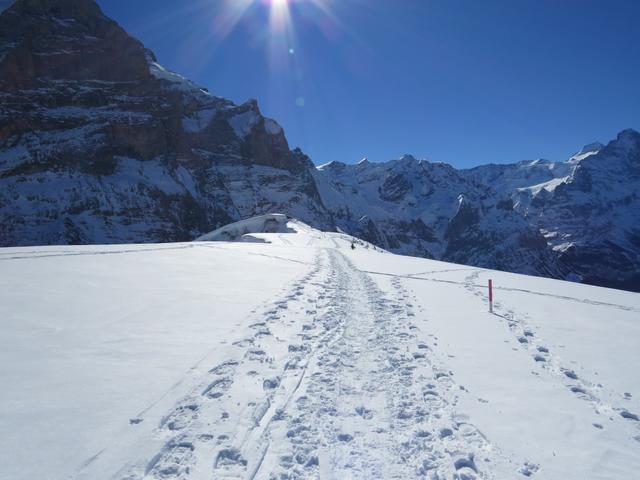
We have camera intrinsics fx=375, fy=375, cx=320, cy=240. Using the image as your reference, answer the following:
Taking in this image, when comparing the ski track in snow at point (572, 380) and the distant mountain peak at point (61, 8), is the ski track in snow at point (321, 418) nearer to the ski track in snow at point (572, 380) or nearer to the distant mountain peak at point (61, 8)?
the ski track in snow at point (572, 380)

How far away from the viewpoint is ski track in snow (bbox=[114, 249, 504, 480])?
417 cm

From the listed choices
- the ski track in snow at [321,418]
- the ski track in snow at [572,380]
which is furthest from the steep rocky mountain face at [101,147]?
the ski track in snow at [572,380]

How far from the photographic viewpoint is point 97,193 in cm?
11919

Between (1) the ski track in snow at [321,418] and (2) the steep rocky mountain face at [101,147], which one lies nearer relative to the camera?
(1) the ski track in snow at [321,418]

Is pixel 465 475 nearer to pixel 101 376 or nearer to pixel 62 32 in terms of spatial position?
pixel 101 376

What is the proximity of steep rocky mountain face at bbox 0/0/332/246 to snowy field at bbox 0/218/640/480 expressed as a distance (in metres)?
109

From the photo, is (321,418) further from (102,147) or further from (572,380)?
(102,147)

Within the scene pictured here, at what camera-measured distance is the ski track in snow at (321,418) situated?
4172 mm

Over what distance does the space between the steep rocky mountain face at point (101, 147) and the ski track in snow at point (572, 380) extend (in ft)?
372

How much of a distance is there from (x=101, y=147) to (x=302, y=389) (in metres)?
155

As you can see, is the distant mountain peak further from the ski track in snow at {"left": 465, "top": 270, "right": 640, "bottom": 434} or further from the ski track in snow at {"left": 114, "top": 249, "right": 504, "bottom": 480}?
the ski track in snow at {"left": 465, "top": 270, "right": 640, "bottom": 434}

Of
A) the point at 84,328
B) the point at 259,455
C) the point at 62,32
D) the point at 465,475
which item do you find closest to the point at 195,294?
the point at 84,328

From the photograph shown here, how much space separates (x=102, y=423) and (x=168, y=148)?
6810 inches

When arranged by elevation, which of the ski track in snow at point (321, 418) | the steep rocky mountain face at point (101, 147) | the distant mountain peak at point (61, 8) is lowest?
the ski track in snow at point (321, 418)
